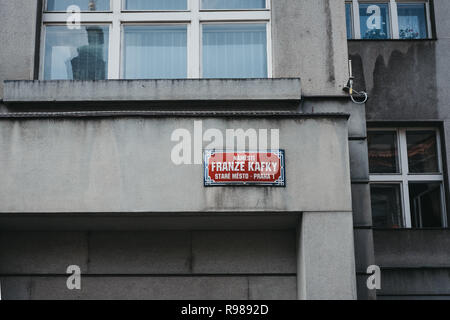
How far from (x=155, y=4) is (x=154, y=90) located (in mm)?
1804

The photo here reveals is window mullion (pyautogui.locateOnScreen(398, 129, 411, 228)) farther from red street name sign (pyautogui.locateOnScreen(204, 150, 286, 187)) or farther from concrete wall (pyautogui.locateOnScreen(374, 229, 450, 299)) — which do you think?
red street name sign (pyautogui.locateOnScreen(204, 150, 286, 187))

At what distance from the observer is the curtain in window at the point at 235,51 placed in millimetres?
10062

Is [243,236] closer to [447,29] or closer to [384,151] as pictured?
[384,151]

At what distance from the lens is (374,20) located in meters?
12.4

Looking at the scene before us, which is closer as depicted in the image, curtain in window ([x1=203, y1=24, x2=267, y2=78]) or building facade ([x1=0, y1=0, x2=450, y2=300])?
building facade ([x1=0, y1=0, x2=450, y2=300])

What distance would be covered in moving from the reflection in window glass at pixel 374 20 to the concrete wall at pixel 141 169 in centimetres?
421

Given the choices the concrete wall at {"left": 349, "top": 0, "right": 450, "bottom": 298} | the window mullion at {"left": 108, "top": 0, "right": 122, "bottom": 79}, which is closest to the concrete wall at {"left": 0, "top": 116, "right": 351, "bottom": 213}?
the window mullion at {"left": 108, "top": 0, "right": 122, "bottom": 79}

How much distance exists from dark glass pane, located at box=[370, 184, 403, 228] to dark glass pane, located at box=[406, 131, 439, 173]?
561 mm

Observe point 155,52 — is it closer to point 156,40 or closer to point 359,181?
point 156,40

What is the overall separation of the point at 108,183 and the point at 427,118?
6323mm

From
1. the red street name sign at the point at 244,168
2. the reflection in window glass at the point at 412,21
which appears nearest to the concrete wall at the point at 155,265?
the red street name sign at the point at 244,168

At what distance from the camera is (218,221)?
8984 mm

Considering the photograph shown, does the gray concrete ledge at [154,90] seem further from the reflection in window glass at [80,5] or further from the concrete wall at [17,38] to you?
the reflection in window glass at [80,5]

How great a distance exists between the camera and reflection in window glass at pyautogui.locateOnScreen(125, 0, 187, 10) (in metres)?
10.4
